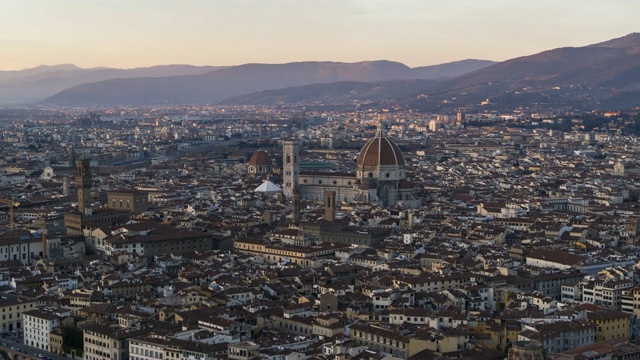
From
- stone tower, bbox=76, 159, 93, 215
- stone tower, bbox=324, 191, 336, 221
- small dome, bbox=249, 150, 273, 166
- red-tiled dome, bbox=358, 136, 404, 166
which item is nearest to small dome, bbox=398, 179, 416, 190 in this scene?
red-tiled dome, bbox=358, 136, 404, 166

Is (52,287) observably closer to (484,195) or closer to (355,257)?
(355,257)

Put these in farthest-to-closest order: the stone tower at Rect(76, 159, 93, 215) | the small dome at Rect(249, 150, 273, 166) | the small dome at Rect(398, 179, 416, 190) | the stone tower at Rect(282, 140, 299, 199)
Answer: the small dome at Rect(249, 150, 273, 166)
the stone tower at Rect(282, 140, 299, 199)
the small dome at Rect(398, 179, 416, 190)
the stone tower at Rect(76, 159, 93, 215)

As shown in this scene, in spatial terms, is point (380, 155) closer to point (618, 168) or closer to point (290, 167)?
point (290, 167)

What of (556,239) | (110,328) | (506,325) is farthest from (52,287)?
(556,239)

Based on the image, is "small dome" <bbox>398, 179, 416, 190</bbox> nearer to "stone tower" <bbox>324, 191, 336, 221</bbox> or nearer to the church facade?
the church facade

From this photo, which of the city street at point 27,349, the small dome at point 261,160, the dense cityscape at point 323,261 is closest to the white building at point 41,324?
the dense cityscape at point 323,261
